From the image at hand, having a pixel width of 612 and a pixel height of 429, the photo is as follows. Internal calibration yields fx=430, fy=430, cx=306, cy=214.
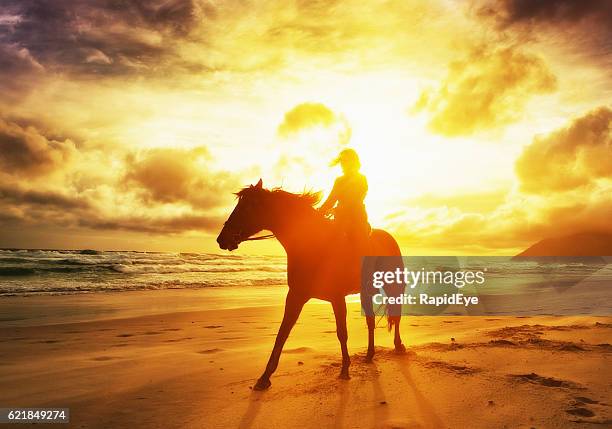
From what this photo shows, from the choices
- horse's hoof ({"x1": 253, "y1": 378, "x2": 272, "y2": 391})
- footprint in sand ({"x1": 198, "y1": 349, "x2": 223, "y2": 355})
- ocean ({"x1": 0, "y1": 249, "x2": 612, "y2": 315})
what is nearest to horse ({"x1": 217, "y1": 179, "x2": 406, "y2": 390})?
horse's hoof ({"x1": 253, "y1": 378, "x2": 272, "y2": 391})

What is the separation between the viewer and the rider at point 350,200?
7.10 meters

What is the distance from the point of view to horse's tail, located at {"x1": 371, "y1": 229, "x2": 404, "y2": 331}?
8.15 m

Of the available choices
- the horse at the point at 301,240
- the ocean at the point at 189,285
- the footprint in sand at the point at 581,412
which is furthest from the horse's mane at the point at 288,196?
the ocean at the point at 189,285

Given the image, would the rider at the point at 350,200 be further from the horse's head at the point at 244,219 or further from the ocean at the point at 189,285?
the ocean at the point at 189,285

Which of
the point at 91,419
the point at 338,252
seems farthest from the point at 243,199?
the point at 91,419

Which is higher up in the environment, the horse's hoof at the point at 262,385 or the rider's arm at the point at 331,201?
the rider's arm at the point at 331,201

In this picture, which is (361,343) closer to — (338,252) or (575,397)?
(338,252)

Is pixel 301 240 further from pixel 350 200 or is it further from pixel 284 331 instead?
pixel 284 331

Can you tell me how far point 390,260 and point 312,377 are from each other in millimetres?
2879

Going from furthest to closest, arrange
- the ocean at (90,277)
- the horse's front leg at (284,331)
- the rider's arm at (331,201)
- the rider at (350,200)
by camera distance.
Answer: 1. the ocean at (90,277)
2. the rider's arm at (331,201)
3. the rider at (350,200)
4. the horse's front leg at (284,331)

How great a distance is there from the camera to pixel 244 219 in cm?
667

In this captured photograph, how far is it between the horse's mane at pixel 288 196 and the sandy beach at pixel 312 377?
104 inches

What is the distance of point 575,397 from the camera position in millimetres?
5117

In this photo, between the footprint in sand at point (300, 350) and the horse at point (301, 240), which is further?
the footprint in sand at point (300, 350)
